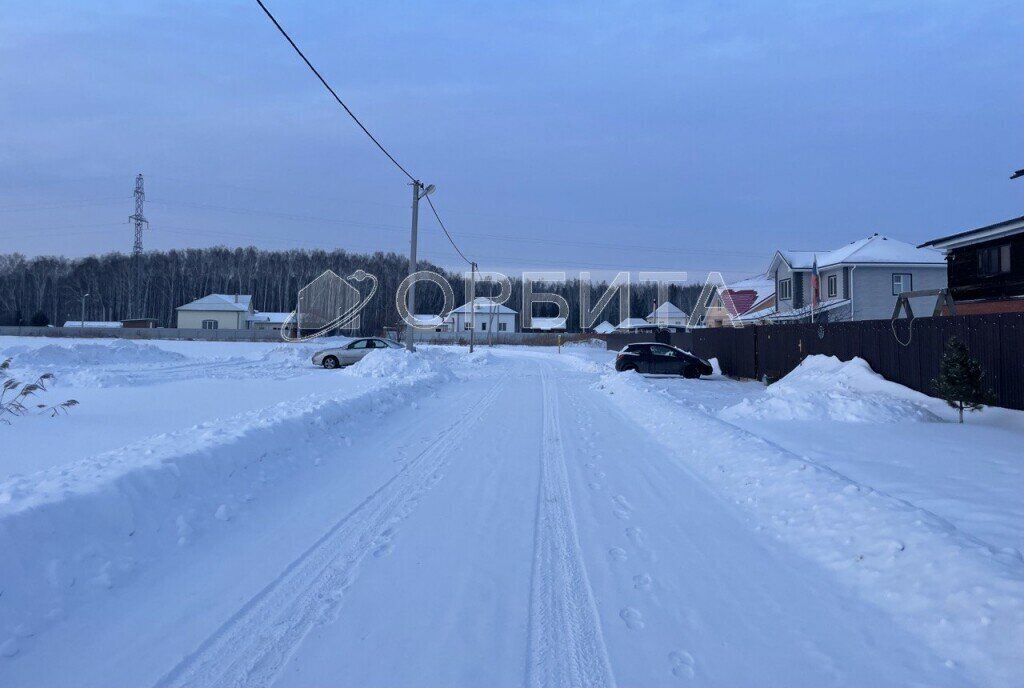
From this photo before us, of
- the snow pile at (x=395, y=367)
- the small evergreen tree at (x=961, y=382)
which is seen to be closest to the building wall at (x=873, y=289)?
the snow pile at (x=395, y=367)

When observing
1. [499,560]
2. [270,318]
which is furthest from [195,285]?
[499,560]

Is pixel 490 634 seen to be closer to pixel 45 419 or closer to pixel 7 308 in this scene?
pixel 45 419

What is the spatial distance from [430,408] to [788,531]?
35.7ft

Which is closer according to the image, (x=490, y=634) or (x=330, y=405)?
(x=490, y=634)

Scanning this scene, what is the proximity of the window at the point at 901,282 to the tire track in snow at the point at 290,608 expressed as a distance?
40.6m

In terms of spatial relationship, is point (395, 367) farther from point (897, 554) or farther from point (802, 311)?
point (802, 311)

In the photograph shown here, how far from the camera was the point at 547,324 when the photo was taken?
400ft

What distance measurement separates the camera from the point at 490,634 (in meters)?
4.16

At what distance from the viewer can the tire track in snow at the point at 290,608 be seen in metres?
3.68

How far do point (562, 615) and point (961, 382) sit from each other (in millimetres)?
11642

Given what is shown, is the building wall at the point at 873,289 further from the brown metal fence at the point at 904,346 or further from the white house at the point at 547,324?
the white house at the point at 547,324

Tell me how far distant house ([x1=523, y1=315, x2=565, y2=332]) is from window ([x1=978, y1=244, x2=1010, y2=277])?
8905 cm

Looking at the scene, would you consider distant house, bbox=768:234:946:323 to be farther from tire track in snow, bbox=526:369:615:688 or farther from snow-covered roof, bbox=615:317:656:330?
snow-covered roof, bbox=615:317:656:330

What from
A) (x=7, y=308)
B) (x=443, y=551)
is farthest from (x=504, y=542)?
(x=7, y=308)
